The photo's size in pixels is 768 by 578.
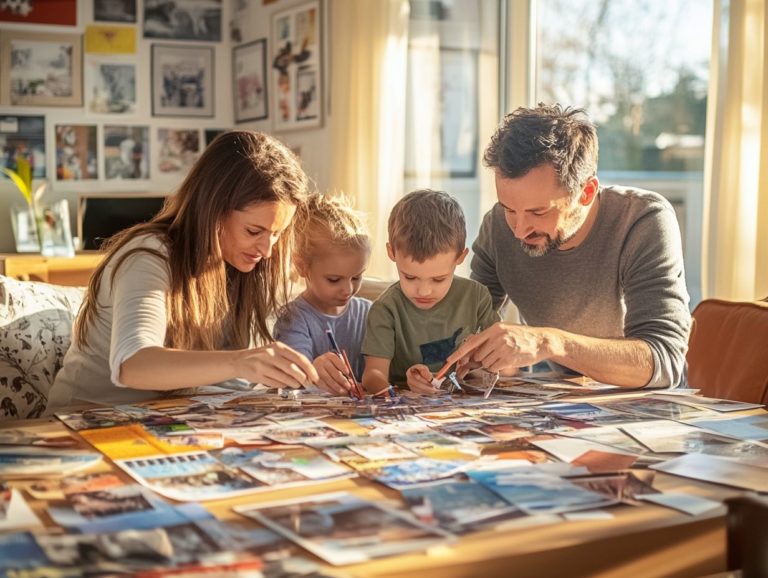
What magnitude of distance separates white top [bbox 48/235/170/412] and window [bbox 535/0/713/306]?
1.78 meters

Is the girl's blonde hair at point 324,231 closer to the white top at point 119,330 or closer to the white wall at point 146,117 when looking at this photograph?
the white top at point 119,330

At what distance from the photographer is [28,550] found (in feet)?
2.95

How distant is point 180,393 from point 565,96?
2.19m

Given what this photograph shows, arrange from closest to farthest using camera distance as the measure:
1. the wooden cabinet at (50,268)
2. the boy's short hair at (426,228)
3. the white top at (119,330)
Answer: the white top at (119,330) → the boy's short hair at (426,228) → the wooden cabinet at (50,268)

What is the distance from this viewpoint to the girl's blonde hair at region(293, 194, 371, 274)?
6.69ft

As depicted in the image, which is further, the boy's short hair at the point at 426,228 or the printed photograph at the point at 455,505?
the boy's short hair at the point at 426,228

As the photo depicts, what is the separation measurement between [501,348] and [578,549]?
2.47 feet

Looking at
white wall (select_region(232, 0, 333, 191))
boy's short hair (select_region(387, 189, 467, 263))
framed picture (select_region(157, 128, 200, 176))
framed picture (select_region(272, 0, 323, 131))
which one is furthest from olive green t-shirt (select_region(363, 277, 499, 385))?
framed picture (select_region(157, 128, 200, 176))

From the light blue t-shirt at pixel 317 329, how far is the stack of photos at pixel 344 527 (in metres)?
0.99

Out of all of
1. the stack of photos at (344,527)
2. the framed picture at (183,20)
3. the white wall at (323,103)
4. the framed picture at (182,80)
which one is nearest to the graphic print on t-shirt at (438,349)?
the stack of photos at (344,527)

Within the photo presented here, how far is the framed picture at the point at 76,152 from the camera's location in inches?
188

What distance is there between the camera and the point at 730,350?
2.06 meters

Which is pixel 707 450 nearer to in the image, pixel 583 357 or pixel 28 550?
pixel 583 357

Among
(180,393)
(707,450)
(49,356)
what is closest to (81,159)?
(49,356)
